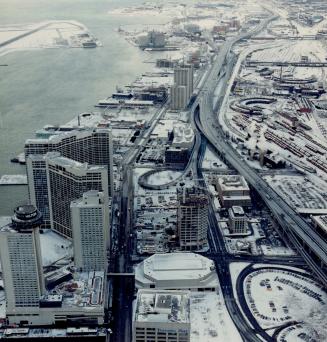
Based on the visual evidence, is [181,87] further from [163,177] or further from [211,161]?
[163,177]

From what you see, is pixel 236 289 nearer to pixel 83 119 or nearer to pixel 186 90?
pixel 83 119

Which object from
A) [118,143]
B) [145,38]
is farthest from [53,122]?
[145,38]

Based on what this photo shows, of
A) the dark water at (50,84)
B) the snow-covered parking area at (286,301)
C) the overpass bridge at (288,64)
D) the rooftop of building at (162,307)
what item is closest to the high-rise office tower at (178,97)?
the dark water at (50,84)

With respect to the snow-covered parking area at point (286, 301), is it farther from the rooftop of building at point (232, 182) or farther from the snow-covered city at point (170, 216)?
the rooftop of building at point (232, 182)

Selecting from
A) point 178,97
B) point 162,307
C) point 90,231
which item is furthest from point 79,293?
point 178,97

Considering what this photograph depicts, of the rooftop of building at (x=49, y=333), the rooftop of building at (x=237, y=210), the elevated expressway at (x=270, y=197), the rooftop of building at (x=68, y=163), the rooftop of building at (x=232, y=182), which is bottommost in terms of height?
the rooftop of building at (x=49, y=333)

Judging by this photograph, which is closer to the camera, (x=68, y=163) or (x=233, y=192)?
(x=68, y=163)
